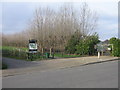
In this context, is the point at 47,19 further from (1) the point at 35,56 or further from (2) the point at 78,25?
(1) the point at 35,56

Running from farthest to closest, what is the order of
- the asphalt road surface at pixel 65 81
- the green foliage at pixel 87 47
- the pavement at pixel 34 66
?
the green foliage at pixel 87 47 < the pavement at pixel 34 66 < the asphalt road surface at pixel 65 81

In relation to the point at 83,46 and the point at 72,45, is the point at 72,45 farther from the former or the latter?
the point at 83,46

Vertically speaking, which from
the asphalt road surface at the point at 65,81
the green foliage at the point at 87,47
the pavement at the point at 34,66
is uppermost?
the green foliage at the point at 87,47

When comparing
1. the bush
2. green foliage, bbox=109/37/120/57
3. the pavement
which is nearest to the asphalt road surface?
the pavement

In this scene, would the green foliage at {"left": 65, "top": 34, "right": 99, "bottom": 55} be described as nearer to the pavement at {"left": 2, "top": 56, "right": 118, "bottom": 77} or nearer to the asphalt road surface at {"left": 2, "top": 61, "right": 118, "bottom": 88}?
the pavement at {"left": 2, "top": 56, "right": 118, "bottom": 77}

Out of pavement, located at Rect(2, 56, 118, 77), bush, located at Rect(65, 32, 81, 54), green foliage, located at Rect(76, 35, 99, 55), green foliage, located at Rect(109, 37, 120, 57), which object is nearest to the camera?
pavement, located at Rect(2, 56, 118, 77)

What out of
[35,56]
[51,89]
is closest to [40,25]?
[35,56]

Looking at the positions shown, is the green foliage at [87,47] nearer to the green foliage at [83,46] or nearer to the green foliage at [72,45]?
the green foliage at [83,46]

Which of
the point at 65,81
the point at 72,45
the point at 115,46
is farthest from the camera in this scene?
the point at 72,45

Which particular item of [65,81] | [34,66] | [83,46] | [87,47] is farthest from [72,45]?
[65,81]

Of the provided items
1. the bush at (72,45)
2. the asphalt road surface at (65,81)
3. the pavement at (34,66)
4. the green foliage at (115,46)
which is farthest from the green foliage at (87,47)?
the asphalt road surface at (65,81)

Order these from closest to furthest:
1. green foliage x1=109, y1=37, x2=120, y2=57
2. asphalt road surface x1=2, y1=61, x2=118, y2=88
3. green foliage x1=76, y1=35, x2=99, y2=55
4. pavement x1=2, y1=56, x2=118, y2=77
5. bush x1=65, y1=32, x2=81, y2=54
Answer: asphalt road surface x1=2, y1=61, x2=118, y2=88, pavement x1=2, y1=56, x2=118, y2=77, green foliage x1=109, y1=37, x2=120, y2=57, green foliage x1=76, y1=35, x2=99, y2=55, bush x1=65, y1=32, x2=81, y2=54

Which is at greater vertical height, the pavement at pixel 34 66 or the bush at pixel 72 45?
the bush at pixel 72 45

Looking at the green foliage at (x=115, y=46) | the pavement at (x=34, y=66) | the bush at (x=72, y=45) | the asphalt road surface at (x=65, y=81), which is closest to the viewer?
the asphalt road surface at (x=65, y=81)
